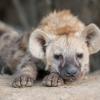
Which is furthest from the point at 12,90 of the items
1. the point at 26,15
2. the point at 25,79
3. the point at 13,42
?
the point at 26,15

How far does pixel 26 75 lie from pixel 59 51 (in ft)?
1.81

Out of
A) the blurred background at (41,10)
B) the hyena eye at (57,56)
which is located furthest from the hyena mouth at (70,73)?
the blurred background at (41,10)

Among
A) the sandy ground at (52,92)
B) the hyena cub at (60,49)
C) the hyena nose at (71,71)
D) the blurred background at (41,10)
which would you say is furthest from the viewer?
the blurred background at (41,10)

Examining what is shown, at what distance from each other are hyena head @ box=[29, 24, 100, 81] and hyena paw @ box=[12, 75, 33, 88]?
0.43m

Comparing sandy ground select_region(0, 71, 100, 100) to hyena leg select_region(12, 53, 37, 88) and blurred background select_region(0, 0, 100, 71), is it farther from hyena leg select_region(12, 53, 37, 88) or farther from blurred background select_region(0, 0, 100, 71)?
blurred background select_region(0, 0, 100, 71)

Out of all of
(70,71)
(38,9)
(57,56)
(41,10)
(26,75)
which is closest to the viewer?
(70,71)

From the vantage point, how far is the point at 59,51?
6.56 metres

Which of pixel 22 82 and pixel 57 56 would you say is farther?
pixel 57 56

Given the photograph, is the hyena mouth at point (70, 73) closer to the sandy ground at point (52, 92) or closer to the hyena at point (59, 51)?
the hyena at point (59, 51)

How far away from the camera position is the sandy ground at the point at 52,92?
568 centimetres

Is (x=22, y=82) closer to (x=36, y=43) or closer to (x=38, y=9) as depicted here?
(x=36, y=43)

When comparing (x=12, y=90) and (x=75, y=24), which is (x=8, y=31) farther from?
(x=12, y=90)

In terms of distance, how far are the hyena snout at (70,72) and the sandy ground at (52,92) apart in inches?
4.7

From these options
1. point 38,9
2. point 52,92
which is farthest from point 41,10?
point 52,92
